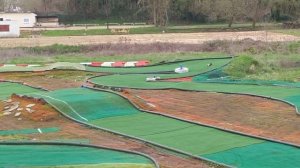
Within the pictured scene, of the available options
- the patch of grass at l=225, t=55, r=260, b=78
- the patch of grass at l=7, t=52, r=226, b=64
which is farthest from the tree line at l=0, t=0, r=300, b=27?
the patch of grass at l=225, t=55, r=260, b=78

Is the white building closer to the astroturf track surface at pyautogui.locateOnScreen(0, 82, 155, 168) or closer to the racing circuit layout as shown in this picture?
the racing circuit layout

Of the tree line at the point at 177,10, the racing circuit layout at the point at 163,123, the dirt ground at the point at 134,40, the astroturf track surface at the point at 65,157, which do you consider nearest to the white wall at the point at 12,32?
the dirt ground at the point at 134,40

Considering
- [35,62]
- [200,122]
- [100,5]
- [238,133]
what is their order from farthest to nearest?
[100,5], [35,62], [200,122], [238,133]

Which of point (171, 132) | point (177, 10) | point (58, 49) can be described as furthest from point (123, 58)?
point (177, 10)

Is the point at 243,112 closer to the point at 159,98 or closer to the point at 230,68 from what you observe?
the point at 159,98

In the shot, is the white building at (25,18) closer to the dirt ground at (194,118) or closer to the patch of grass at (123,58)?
the patch of grass at (123,58)

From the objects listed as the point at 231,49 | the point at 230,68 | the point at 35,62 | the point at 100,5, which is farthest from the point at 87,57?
the point at 100,5
